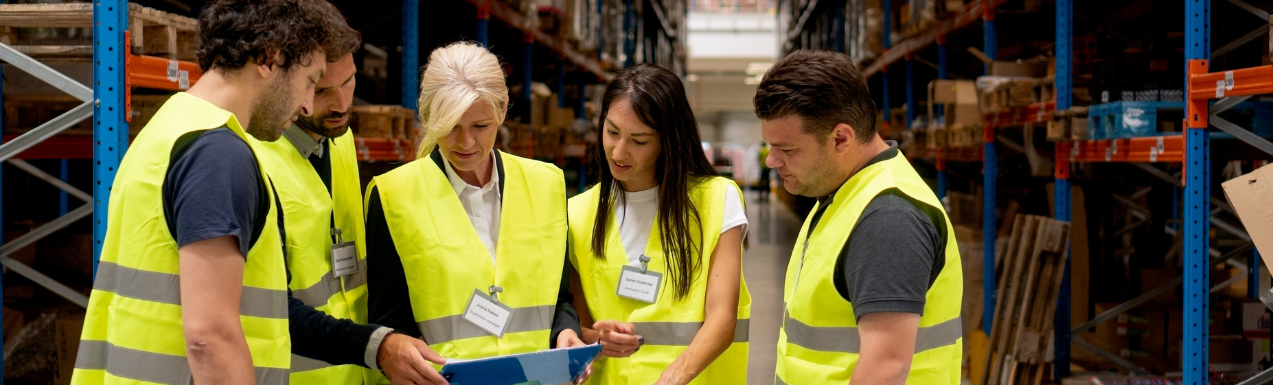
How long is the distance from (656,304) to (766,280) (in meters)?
8.32

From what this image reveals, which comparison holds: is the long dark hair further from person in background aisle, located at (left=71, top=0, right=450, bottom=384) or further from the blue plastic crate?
the blue plastic crate

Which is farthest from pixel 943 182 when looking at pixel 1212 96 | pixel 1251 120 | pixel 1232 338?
pixel 1212 96

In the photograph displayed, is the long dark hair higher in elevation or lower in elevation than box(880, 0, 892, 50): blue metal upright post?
lower

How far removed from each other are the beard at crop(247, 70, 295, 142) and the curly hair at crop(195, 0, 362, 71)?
36mm

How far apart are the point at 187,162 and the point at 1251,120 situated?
14.0 feet

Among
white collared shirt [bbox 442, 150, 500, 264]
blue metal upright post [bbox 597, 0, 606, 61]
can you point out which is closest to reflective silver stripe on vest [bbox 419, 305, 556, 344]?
white collared shirt [bbox 442, 150, 500, 264]

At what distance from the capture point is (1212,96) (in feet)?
11.9

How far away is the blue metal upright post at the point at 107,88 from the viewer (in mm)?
2834

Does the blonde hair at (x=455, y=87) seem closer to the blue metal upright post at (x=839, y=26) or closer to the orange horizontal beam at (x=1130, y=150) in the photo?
the orange horizontal beam at (x=1130, y=150)

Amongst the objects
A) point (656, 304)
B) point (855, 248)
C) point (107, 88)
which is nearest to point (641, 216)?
point (656, 304)

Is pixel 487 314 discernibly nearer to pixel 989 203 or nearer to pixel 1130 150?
pixel 1130 150

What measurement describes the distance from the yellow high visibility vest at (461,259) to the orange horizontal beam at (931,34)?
15.3ft

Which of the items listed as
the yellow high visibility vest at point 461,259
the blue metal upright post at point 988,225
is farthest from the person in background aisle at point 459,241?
the blue metal upright post at point 988,225

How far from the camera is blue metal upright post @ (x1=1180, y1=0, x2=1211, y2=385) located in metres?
3.72
